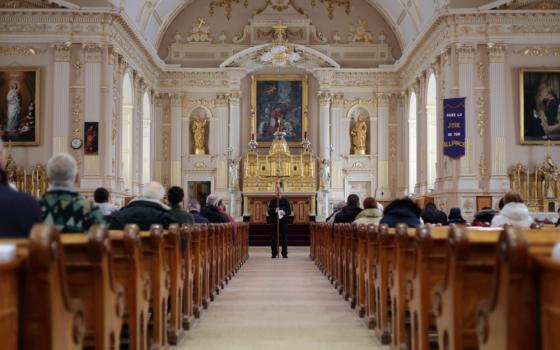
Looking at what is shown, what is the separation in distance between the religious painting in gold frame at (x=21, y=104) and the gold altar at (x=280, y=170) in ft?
28.9

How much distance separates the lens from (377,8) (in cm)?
2748

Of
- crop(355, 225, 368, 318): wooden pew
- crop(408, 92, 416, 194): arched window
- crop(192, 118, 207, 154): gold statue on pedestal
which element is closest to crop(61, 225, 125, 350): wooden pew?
crop(355, 225, 368, 318): wooden pew

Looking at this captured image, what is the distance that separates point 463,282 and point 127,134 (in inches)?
833

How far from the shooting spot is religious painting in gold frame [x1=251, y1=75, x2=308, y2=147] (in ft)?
91.2

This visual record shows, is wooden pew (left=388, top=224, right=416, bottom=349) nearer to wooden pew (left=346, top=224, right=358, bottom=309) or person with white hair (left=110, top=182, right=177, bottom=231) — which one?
person with white hair (left=110, top=182, right=177, bottom=231)

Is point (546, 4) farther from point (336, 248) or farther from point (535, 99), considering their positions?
point (336, 248)

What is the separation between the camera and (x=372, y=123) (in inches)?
1085

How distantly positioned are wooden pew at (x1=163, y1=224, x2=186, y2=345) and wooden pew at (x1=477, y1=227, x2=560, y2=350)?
360 cm

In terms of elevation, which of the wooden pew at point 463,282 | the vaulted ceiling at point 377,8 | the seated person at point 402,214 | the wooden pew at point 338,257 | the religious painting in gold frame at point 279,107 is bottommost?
the wooden pew at point 338,257

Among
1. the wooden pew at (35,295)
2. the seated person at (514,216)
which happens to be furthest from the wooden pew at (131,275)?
the seated person at (514,216)

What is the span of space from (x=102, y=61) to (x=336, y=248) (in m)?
11.3

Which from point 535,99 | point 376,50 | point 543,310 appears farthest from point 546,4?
point 543,310

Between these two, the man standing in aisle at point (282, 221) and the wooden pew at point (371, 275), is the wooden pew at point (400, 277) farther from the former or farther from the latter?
the man standing in aisle at point (282, 221)

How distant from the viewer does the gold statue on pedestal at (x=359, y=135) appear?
27.5 m
